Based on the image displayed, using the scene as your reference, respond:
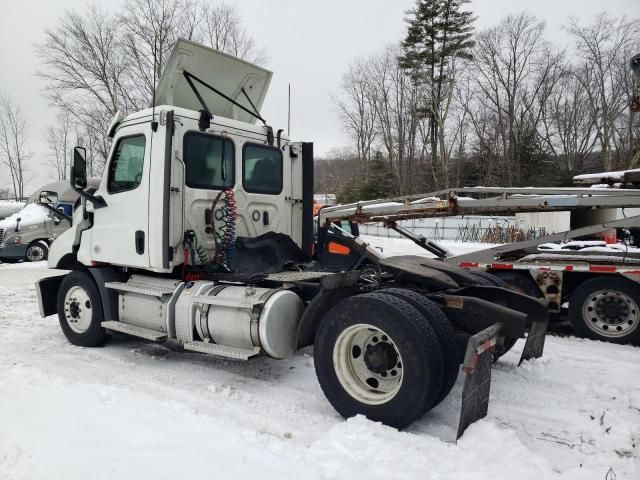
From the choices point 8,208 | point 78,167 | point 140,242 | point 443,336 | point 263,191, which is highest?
point 8,208

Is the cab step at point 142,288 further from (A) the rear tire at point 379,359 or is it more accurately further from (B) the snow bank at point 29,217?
(B) the snow bank at point 29,217

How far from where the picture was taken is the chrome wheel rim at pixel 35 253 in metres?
17.3

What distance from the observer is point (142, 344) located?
6.42 m

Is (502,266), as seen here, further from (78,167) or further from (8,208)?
(8,208)

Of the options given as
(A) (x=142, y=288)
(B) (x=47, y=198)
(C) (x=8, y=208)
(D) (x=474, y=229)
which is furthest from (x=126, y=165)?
(C) (x=8, y=208)

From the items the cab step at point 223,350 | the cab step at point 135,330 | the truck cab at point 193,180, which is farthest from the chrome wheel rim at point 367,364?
the cab step at point 135,330

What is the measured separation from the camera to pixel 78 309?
20.7 ft

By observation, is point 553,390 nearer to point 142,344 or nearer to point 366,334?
point 366,334

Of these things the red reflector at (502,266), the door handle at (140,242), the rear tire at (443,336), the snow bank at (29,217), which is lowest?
the rear tire at (443,336)

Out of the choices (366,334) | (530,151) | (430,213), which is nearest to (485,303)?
(366,334)

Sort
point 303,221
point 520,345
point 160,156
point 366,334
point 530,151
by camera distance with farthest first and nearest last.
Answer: point 530,151, point 303,221, point 520,345, point 160,156, point 366,334

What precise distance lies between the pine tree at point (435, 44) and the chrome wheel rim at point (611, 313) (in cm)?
3269

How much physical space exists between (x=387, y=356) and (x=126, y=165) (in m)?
3.70

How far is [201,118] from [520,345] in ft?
14.7
